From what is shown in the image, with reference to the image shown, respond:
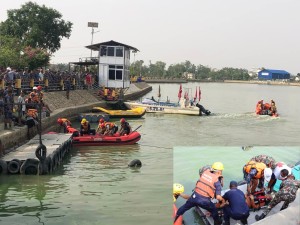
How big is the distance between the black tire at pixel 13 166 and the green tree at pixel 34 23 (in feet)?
189

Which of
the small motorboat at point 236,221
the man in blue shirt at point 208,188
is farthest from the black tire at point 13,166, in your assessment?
the man in blue shirt at point 208,188

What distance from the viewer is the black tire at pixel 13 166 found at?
15.7 m

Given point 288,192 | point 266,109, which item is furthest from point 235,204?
point 266,109

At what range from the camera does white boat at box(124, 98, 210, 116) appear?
4116 centimetres

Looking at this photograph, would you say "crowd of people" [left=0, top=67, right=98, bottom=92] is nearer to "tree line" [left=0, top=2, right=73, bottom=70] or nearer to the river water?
the river water

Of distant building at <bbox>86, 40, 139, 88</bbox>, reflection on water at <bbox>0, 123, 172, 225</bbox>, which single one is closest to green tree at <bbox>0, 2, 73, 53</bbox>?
distant building at <bbox>86, 40, 139, 88</bbox>

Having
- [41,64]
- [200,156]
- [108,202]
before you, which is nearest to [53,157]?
[108,202]

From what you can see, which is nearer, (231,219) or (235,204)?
(235,204)

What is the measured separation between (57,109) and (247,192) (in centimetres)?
2374

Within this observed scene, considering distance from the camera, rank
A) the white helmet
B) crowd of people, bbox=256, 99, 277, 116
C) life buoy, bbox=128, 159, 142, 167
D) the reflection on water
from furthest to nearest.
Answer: crowd of people, bbox=256, 99, 277, 116
life buoy, bbox=128, 159, 142, 167
the reflection on water
the white helmet

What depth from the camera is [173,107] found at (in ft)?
139

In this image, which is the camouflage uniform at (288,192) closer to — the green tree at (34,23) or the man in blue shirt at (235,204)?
the man in blue shirt at (235,204)

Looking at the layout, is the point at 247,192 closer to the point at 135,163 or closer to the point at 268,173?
the point at 268,173

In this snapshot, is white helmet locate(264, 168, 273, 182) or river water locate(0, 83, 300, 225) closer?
white helmet locate(264, 168, 273, 182)
